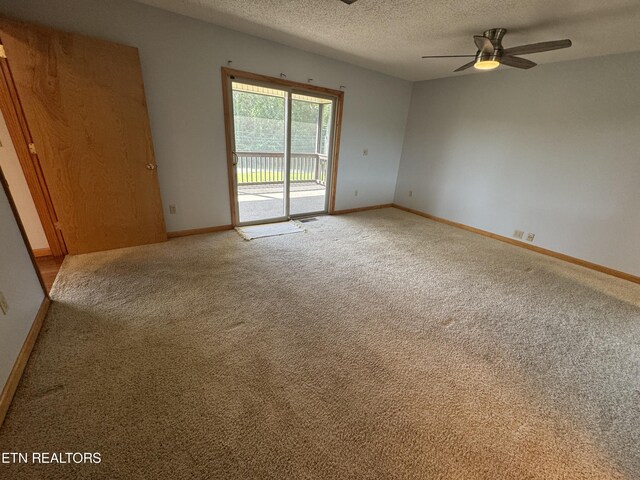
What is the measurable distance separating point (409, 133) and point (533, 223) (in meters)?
2.63

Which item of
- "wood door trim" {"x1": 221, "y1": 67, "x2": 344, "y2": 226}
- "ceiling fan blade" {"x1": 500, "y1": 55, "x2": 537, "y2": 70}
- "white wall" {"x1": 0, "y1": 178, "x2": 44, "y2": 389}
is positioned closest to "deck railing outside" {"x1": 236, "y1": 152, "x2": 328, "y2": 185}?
"wood door trim" {"x1": 221, "y1": 67, "x2": 344, "y2": 226}

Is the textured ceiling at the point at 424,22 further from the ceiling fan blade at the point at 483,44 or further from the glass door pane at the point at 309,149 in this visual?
the glass door pane at the point at 309,149

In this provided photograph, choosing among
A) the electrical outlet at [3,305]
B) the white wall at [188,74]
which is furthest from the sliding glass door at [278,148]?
the electrical outlet at [3,305]

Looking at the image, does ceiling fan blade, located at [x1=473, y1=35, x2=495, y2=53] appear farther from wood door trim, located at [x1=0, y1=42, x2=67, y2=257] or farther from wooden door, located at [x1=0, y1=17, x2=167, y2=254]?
wood door trim, located at [x1=0, y1=42, x2=67, y2=257]

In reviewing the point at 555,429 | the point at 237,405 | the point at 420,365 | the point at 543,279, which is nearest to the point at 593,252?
the point at 543,279

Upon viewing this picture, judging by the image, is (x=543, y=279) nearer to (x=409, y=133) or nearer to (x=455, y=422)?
(x=455, y=422)

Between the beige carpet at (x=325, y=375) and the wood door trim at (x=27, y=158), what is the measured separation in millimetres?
344

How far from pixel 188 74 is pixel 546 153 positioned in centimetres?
456

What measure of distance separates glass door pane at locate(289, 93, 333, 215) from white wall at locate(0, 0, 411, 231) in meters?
0.48

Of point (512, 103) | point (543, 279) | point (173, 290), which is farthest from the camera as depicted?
point (512, 103)

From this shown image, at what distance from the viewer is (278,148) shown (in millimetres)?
5691

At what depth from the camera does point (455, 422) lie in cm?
132

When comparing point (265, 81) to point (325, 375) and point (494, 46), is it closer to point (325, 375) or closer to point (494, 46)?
point (494, 46)

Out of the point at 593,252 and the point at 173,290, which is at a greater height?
the point at 593,252
